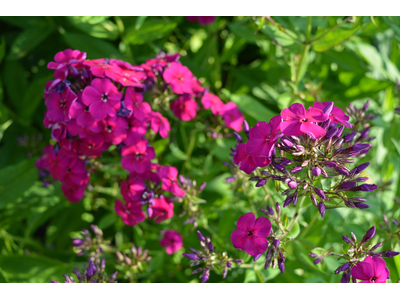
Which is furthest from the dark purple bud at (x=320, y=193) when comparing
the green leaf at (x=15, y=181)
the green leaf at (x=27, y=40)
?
the green leaf at (x=27, y=40)

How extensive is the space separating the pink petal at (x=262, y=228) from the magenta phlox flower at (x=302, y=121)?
39 cm

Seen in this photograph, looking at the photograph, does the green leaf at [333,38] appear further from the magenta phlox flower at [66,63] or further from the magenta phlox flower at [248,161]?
the magenta phlox flower at [66,63]

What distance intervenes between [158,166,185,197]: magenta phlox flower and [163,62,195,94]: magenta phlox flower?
1.44ft

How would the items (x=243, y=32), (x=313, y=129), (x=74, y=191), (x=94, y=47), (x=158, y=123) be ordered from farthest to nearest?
(x=94, y=47), (x=243, y=32), (x=74, y=191), (x=158, y=123), (x=313, y=129)

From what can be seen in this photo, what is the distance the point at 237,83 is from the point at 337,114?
187 centimetres

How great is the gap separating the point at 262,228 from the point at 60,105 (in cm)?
113

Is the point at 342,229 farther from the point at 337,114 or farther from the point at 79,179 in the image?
the point at 79,179

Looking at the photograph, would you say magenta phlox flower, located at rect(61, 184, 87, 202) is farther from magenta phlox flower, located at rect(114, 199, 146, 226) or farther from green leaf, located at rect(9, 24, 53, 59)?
green leaf, located at rect(9, 24, 53, 59)

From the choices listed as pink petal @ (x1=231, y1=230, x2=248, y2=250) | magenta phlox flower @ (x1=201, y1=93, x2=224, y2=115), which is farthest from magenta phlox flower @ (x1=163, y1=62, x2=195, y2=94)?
pink petal @ (x1=231, y1=230, x2=248, y2=250)

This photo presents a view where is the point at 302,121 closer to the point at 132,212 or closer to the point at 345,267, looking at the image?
the point at 345,267

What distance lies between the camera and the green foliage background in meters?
2.05

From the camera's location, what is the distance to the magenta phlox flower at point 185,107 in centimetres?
198

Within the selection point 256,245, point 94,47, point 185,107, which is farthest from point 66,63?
point 256,245

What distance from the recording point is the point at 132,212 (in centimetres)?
180
